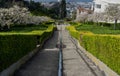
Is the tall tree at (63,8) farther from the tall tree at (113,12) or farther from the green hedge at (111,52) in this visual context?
the green hedge at (111,52)

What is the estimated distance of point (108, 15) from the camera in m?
91.2

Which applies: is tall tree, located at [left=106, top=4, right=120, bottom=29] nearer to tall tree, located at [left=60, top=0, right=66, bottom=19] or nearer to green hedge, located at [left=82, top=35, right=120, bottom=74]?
green hedge, located at [left=82, top=35, right=120, bottom=74]

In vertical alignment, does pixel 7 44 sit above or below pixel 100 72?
above

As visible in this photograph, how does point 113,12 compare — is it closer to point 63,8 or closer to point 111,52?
point 111,52

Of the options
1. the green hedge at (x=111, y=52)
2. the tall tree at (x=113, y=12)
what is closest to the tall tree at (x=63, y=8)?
the tall tree at (x=113, y=12)

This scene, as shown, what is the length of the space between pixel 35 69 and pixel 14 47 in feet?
4.91

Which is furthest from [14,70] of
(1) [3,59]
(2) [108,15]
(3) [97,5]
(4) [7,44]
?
(3) [97,5]

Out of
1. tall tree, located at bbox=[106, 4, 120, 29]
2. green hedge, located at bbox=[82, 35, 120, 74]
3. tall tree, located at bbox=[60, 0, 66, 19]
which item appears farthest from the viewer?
tall tree, located at bbox=[60, 0, 66, 19]

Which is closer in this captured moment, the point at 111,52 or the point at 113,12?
the point at 111,52

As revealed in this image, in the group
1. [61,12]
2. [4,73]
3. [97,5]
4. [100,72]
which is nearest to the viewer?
[4,73]

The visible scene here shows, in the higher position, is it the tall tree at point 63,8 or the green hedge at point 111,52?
the green hedge at point 111,52

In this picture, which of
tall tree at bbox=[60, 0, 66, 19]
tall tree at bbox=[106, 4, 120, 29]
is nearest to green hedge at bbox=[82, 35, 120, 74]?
tall tree at bbox=[106, 4, 120, 29]

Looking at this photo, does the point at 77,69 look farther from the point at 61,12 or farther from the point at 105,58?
the point at 61,12

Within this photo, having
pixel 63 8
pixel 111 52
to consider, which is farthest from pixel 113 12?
pixel 63 8
